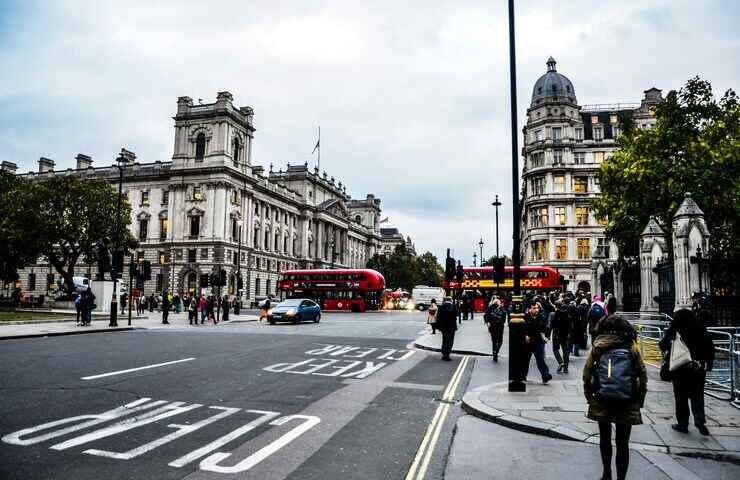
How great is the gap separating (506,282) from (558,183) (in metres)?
25.2

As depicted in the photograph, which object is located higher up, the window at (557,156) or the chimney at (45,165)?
the chimney at (45,165)

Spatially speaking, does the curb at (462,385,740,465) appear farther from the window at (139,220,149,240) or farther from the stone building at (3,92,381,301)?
the window at (139,220,149,240)

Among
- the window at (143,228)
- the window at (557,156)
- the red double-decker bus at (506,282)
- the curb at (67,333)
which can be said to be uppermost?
the window at (557,156)

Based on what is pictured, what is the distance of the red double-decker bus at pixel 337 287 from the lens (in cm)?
4875

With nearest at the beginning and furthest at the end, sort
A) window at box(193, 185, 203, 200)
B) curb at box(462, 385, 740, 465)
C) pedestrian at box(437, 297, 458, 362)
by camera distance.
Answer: curb at box(462, 385, 740, 465) → pedestrian at box(437, 297, 458, 362) → window at box(193, 185, 203, 200)

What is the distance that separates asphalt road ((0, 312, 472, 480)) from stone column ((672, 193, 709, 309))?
24.3ft

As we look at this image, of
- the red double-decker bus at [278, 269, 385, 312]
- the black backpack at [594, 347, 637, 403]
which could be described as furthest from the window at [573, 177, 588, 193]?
the black backpack at [594, 347, 637, 403]

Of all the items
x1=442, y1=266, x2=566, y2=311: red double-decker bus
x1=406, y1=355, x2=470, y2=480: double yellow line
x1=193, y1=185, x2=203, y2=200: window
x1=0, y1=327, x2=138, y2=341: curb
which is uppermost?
x1=193, y1=185, x2=203, y2=200: window

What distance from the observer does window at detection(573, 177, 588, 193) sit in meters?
62.8

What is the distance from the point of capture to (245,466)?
5125mm

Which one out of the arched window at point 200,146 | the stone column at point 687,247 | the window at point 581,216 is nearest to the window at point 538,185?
the window at point 581,216

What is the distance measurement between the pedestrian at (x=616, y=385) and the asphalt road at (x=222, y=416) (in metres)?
1.64

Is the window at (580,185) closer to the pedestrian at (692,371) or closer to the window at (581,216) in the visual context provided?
the window at (581,216)

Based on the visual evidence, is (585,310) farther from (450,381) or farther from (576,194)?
(576,194)
